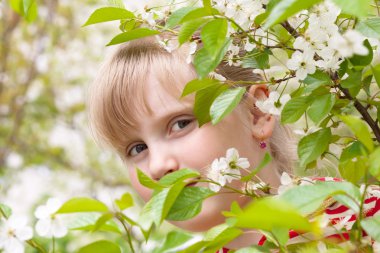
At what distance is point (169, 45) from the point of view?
1.00m

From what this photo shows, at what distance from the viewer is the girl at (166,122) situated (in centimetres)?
119

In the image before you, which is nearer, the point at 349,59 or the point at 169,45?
the point at 349,59

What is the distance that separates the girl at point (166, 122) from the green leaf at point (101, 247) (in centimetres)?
58

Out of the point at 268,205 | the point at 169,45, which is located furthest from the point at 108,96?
the point at 268,205

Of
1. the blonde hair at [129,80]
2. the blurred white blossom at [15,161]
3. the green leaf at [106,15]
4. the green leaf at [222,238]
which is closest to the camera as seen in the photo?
the green leaf at [222,238]

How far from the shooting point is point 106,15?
2.67 feet

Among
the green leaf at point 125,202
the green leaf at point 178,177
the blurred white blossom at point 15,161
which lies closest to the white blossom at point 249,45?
the green leaf at point 178,177

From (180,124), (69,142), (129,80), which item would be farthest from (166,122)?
(69,142)

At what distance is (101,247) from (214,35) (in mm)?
252

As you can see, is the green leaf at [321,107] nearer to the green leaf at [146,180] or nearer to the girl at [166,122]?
the green leaf at [146,180]

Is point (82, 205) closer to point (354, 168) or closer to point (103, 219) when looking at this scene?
point (103, 219)

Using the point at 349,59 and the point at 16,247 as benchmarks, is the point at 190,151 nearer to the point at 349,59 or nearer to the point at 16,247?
the point at 349,59

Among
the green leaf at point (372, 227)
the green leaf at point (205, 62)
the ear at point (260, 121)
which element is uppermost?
the green leaf at point (205, 62)

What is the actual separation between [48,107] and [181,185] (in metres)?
6.89
